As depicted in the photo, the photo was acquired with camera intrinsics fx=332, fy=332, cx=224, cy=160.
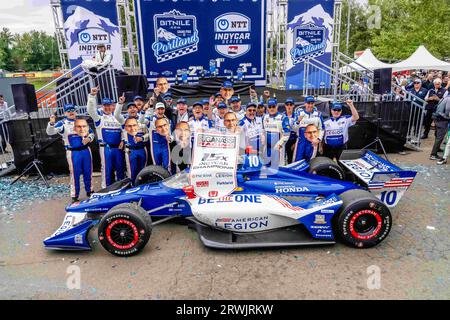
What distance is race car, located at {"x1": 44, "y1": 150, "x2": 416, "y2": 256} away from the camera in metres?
4.03

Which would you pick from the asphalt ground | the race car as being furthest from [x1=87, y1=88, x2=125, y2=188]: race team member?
the race car

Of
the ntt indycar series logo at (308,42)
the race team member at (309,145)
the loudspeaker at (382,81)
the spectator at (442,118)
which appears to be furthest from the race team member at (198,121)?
the ntt indycar series logo at (308,42)

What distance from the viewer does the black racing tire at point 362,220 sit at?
4.00 m

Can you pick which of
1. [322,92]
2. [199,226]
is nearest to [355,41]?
[322,92]

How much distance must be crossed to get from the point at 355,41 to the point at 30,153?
37.8m

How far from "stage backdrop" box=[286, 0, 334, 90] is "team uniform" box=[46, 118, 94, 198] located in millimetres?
8194

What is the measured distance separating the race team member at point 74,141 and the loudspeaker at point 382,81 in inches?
264

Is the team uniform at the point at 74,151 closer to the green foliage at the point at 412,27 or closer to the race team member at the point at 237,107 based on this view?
the race team member at the point at 237,107

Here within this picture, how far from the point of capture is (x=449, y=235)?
14.7 feet

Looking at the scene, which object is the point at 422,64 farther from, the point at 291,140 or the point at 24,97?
the point at 24,97

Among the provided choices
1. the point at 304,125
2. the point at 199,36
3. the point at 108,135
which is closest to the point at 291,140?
the point at 304,125

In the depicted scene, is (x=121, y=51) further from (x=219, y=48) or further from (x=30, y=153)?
(x=30, y=153)

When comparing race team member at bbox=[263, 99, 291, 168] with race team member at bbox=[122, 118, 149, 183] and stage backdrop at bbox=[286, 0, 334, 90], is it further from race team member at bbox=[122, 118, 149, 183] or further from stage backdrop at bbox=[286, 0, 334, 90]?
stage backdrop at bbox=[286, 0, 334, 90]

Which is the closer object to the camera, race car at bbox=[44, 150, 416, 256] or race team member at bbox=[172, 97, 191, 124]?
race car at bbox=[44, 150, 416, 256]
